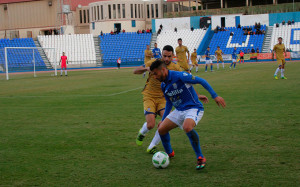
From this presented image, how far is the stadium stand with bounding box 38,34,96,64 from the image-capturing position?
184 ft

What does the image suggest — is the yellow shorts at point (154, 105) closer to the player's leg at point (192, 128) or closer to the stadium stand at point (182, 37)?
the player's leg at point (192, 128)

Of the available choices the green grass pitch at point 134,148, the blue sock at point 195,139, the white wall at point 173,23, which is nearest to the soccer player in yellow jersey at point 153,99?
the green grass pitch at point 134,148

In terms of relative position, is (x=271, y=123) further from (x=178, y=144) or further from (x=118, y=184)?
(x=118, y=184)

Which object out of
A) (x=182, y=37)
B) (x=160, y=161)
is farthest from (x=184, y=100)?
(x=182, y=37)

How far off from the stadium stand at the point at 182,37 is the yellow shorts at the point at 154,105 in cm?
4902

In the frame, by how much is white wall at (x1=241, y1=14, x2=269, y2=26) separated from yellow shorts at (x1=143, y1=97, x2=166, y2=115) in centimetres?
5547

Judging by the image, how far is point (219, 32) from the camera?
57.8 meters

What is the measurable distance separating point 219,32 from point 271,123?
50898 millimetres

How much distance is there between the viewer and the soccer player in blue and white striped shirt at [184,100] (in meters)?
5.47

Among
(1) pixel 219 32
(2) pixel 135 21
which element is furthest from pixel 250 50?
(2) pixel 135 21

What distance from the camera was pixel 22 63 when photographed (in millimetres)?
38312

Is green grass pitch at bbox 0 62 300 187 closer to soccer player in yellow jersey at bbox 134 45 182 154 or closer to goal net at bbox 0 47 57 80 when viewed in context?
soccer player in yellow jersey at bbox 134 45 182 154

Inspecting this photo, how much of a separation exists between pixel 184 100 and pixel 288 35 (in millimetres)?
50929

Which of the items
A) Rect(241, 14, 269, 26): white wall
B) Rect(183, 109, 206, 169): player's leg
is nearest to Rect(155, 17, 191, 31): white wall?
Rect(241, 14, 269, 26): white wall
